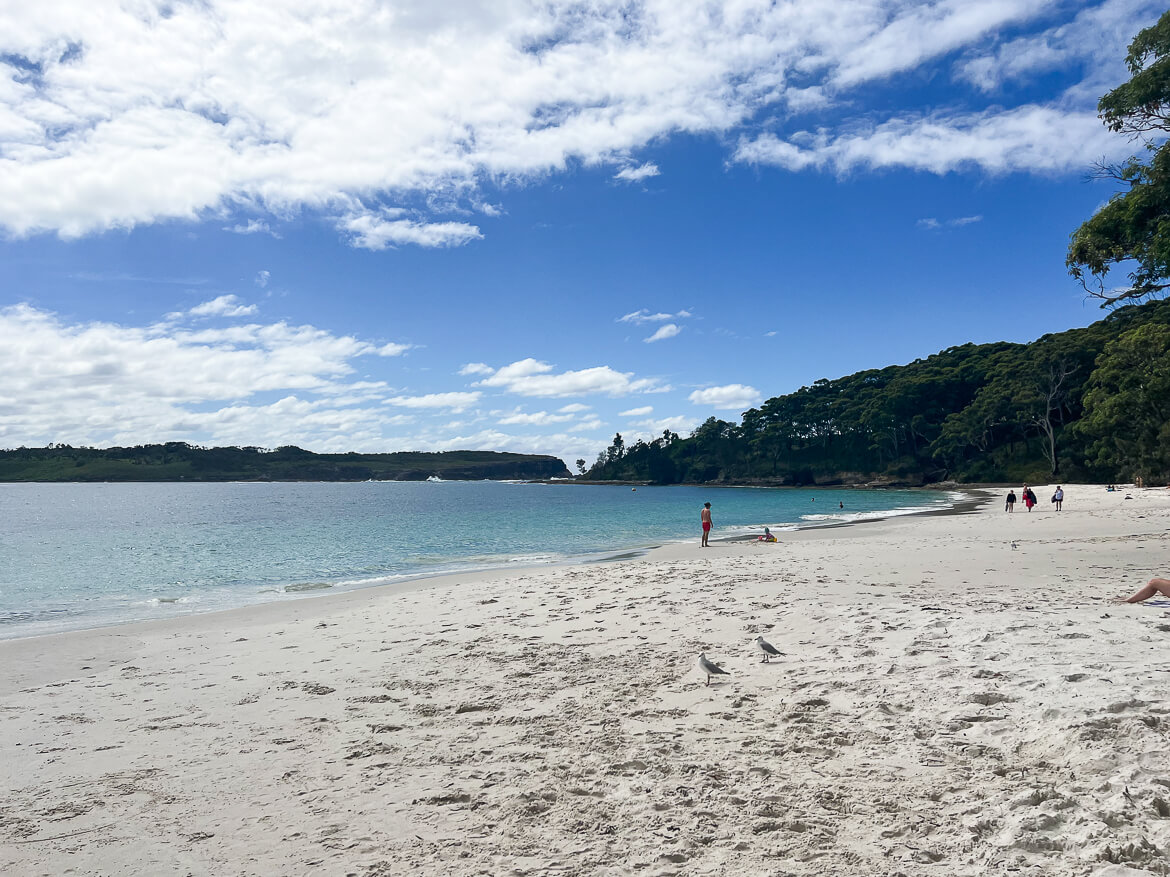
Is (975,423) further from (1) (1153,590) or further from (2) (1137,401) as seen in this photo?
(1) (1153,590)

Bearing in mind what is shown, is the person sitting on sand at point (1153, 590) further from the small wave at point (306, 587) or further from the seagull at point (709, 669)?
the small wave at point (306, 587)

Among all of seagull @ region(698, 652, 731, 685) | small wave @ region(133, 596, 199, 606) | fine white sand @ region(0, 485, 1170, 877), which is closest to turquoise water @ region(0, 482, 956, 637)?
small wave @ region(133, 596, 199, 606)

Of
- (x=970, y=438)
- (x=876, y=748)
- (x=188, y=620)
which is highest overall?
(x=970, y=438)

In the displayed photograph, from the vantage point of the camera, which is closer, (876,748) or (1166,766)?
(1166,766)

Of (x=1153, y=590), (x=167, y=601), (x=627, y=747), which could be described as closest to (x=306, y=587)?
(x=167, y=601)

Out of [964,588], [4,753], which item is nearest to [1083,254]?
[964,588]

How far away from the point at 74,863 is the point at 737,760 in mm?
4477

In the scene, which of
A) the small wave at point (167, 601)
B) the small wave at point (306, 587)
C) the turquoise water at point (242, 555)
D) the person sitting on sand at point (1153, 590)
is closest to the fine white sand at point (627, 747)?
the person sitting on sand at point (1153, 590)

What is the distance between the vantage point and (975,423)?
3612 inches

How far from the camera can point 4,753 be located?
251 inches

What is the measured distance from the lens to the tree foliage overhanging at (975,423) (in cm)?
4888

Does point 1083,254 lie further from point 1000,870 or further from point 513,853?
point 513,853

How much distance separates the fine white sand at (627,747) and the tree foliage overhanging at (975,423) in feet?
Result: 136

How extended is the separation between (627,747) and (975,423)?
335 feet
